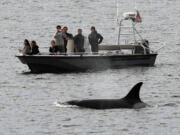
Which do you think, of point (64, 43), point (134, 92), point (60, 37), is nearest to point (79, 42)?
point (64, 43)

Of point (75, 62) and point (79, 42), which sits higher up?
point (79, 42)

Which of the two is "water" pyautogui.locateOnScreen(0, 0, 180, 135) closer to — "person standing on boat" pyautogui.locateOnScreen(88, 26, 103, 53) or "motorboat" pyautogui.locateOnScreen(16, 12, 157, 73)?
"motorboat" pyautogui.locateOnScreen(16, 12, 157, 73)

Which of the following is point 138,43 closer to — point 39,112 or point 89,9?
point 39,112

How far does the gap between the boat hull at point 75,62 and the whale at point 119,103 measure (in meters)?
10.4

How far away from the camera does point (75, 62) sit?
41.4 metres

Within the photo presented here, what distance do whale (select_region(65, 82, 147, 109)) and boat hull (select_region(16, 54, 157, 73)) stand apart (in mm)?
10439

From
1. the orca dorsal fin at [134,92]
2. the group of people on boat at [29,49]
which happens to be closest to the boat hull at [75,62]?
the group of people on boat at [29,49]

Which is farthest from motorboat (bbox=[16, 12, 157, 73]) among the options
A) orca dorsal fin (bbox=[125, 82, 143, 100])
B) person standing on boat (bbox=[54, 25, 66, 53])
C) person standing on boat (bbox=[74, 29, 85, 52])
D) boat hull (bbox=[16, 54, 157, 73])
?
orca dorsal fin (bbox=[125, 82, 143, 100])

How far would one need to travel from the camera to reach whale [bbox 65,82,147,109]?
98.4 ft

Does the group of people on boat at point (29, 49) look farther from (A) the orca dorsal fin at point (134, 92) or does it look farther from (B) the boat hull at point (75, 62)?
(A) the orca dorsal fin at point (134, 92)

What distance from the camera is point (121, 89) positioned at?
36406 millimetres

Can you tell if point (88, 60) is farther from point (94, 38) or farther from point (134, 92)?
point (134, 92)

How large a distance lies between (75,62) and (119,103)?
11584mm

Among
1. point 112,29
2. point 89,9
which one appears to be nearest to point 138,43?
point 112,29
